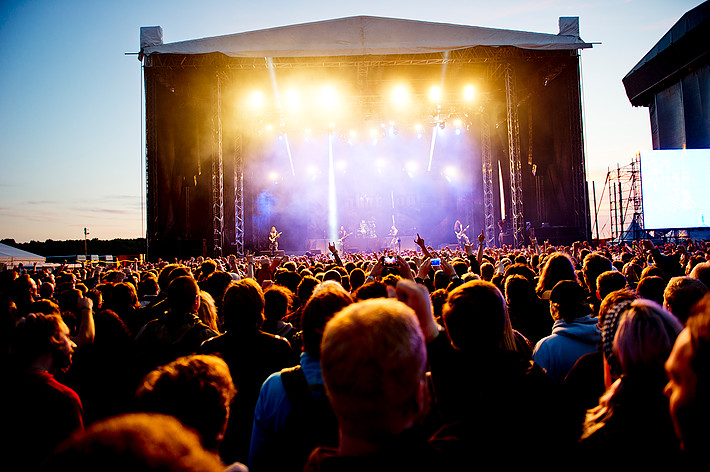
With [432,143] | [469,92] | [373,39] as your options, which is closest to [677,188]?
[469,92]

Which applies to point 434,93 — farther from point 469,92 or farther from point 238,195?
point 238,195

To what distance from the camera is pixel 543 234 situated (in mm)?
19312

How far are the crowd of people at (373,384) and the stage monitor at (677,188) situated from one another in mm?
18420

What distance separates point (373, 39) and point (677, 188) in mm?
14210

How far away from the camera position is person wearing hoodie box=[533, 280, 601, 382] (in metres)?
2.78

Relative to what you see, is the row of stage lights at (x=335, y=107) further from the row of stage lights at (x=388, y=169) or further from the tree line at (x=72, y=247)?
the tree line at (x=72, y=247)

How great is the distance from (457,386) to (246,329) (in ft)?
4.56

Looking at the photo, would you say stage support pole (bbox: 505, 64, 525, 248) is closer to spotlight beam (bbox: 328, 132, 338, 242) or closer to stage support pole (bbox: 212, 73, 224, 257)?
stage support pole (bbox: 212, 73, 224, 257)

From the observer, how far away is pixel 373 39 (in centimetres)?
1783

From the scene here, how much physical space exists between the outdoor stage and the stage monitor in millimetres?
3243

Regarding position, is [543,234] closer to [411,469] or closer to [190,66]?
[190,66]

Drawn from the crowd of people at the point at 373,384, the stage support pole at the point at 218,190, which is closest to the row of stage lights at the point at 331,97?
the stage support pole at the point at 218,190

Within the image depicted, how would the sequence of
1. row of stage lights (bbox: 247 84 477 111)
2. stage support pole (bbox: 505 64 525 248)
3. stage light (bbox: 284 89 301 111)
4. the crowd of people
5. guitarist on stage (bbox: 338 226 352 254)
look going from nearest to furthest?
the crowd of people → stage support pole (bbox: 505 64 525 248) → row of stage lights (bbox: 247 84 477 111) → stage light (bbox: 284 89 301 111) → guitarist on stage (bbox: 338 226 352 254)

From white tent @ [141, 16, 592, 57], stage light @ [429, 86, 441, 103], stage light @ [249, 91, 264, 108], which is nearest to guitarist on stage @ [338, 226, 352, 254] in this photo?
stage light @ [249, 91, 264, 108]
